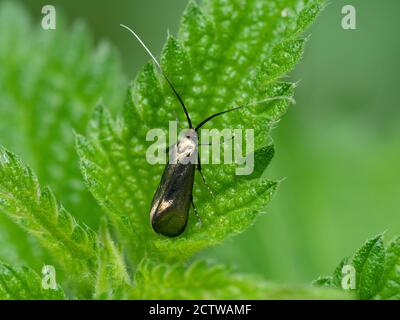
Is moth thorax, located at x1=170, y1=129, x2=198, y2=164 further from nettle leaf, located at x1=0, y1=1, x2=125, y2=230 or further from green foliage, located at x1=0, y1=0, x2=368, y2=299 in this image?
nettle leaf, located at x1=0, y1=1, x2=125, y2=230

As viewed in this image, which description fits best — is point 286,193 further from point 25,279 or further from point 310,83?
point 25,279

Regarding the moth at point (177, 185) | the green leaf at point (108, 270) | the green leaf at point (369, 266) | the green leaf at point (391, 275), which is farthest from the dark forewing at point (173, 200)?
the green leaf at point (391, 275)

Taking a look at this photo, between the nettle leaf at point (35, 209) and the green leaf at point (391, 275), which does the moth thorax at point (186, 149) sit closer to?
the nettle leaf at point (35, 209)

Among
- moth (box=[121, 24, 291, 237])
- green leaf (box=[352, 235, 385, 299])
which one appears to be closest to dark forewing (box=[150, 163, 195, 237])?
moth (box=[121, 24, 291, 237])

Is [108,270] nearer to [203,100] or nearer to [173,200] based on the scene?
[173,200]

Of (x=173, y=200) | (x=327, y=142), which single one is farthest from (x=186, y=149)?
(x=327, y=142)

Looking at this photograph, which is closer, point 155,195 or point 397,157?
point 155,195
